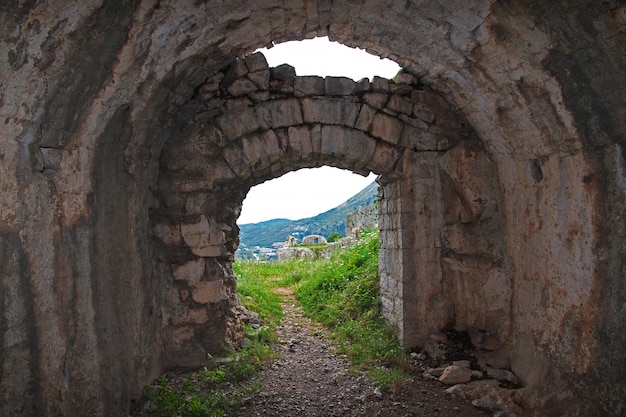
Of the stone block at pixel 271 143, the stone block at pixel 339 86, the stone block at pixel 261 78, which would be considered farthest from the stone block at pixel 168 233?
the stone block at pixel 339 86

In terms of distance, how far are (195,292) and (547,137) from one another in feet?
11.3

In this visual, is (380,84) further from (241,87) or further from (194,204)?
(194,204)

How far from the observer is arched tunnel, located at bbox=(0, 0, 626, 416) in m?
2.59

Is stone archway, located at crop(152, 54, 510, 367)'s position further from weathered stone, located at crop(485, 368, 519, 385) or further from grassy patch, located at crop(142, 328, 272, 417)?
weathered stone, located at crop(485, 368, 519, 385)

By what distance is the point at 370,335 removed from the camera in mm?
5035

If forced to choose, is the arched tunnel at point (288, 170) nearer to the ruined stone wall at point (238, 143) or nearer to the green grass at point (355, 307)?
the ruined stone wall at point (238, 143)

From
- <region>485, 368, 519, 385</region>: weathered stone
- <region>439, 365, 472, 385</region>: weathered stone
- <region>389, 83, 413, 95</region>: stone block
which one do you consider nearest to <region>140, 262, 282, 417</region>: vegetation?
<region>439, 365, 472, 385</region>: weathered stone

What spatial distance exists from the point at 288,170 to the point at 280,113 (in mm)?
1099

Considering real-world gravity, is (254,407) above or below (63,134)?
below

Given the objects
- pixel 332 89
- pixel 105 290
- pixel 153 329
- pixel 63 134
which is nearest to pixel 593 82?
pixel 332 89

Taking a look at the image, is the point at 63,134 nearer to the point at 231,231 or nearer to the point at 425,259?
the point at 231,231

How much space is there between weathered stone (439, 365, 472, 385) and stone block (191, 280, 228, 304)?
2312 mm

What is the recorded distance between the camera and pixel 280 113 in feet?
14.3

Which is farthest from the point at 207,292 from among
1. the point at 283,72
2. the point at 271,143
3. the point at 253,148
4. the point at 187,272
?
the point at 283,72
